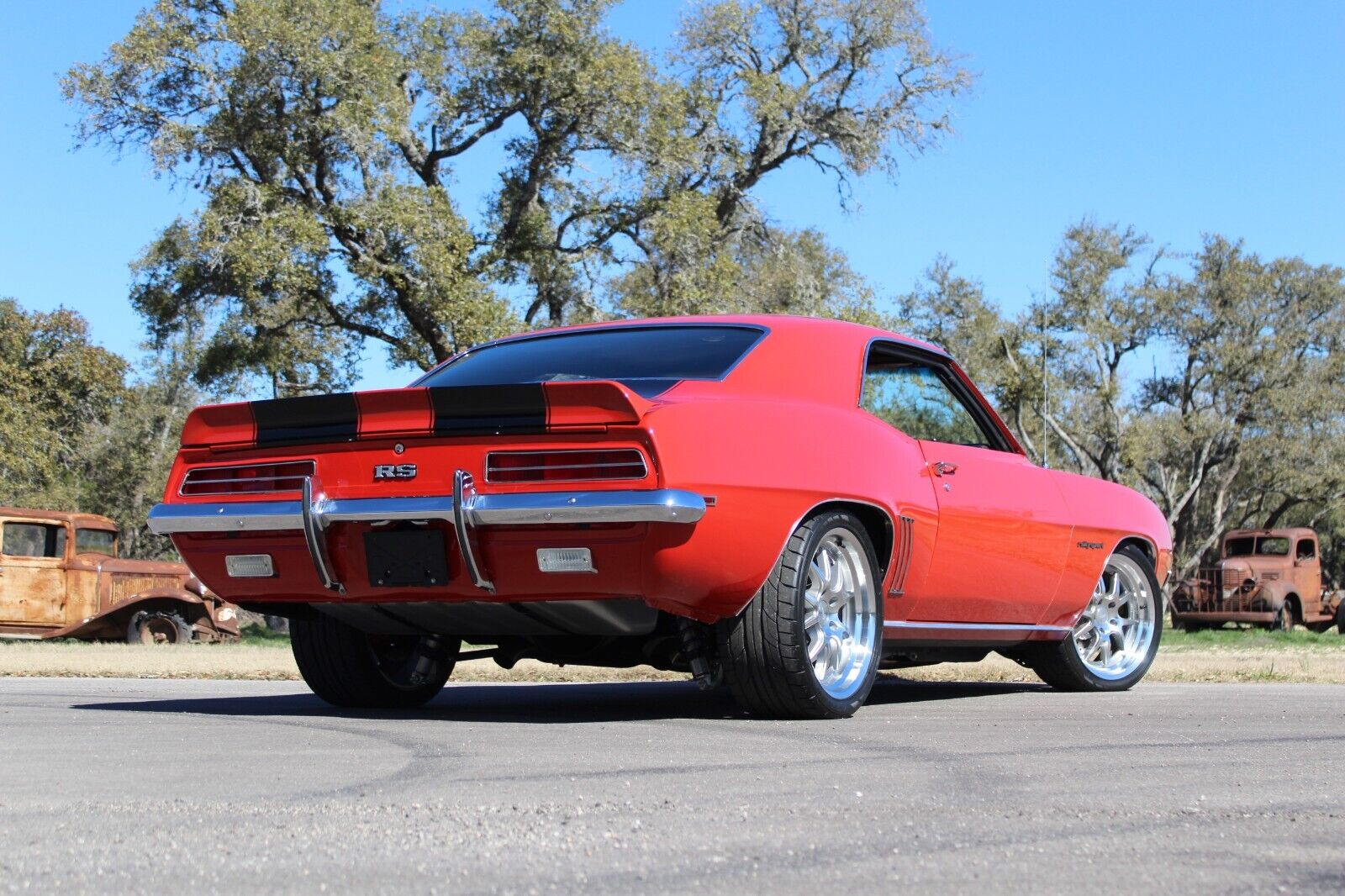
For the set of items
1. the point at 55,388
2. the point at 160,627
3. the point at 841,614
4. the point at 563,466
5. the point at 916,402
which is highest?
the point at 55,388

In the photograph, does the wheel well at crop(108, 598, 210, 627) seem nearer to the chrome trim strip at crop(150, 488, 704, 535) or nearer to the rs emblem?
the chrome trim strip at crop(150, 488, 704, 535)

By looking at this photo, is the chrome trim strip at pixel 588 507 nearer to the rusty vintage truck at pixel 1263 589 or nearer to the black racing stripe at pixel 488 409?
the black racing stripe at pixel 488 409

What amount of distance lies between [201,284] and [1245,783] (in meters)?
23.4

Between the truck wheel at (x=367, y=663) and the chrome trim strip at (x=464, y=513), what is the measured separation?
1393 mm

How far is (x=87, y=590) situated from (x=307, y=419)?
16.2 metres

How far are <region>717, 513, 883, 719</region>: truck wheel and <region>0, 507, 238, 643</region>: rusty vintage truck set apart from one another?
1611 cm

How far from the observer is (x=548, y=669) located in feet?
36.1

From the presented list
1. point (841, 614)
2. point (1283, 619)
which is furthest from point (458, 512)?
point (1283, 619)

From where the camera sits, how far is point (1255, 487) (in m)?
47.0

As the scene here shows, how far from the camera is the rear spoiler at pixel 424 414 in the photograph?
5250mm

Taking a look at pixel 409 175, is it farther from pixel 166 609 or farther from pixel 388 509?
pixel 388 509

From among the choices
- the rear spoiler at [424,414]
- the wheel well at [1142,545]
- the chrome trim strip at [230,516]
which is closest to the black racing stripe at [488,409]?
the rear spoiler at [424,414]

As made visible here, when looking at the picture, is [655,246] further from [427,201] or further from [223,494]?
[223,494]

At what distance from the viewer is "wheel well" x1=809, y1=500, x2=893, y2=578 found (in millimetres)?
6039
